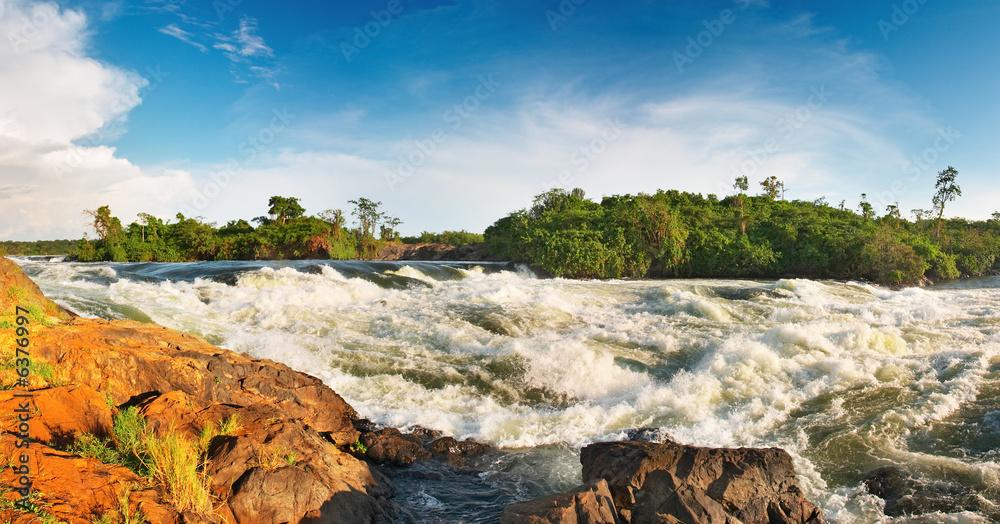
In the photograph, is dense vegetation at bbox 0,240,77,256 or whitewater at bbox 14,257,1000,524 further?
dense vegetation at bbox 0,240,77,256

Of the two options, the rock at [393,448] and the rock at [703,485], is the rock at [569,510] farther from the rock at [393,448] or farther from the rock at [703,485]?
the rock at [393,448]

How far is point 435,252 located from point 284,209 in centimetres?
1340

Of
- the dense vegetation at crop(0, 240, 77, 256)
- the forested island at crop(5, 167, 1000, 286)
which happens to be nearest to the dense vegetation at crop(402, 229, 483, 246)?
the forested island at crop(5, 167, 1000, 286)

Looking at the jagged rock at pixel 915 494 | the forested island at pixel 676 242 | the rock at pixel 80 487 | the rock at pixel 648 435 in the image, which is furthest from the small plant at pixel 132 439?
the forested island at pixel 676 242

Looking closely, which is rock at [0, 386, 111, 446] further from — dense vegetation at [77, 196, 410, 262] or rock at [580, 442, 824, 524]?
dense vegetation at [77, 196, 410, 262]

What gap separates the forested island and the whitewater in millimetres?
10809

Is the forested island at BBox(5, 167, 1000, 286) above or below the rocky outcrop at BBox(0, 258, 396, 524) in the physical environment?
above

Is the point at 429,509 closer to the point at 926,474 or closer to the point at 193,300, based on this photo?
the point at 926,474

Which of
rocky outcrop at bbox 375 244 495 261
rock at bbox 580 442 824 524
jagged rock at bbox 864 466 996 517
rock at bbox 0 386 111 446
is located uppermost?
rocky outcrop at bbox 375 244 495 261

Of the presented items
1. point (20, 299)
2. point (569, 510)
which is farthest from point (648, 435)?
point (20, 299)

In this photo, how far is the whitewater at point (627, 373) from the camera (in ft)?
15.8

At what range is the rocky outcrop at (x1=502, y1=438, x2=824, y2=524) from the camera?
135 inches

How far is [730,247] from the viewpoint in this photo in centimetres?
2594

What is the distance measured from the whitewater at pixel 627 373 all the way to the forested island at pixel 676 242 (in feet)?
35.5
